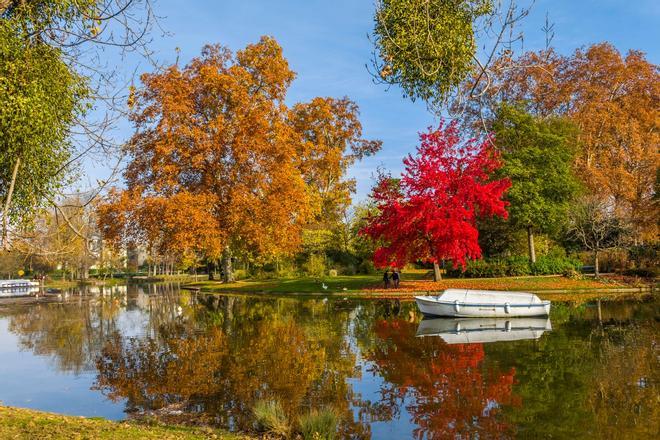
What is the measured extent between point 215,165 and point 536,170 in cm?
2549

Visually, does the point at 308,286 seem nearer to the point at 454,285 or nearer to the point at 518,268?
the point at 454,285

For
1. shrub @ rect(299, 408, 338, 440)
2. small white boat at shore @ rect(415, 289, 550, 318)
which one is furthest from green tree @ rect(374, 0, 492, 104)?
small white boat at shore @ rect(415, 289, 550, 318)

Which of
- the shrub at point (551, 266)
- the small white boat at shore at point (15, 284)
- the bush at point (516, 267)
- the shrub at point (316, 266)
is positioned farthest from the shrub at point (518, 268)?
the small white boat at shore at point (15, 284)

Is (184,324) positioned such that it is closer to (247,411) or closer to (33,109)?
(247,411)

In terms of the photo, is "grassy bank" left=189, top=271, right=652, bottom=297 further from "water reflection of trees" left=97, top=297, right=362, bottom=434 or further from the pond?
"water reflection of trees" left=97, top=297, right=362, bottom=434

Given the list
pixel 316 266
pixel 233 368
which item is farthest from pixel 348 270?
pixel 233 368

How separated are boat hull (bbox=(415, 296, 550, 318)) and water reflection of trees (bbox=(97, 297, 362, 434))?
176 inches

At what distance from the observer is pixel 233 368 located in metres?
13.9

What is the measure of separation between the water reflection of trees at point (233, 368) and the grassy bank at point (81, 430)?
3.44 feet

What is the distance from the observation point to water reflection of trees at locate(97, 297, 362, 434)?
1059 centimetres

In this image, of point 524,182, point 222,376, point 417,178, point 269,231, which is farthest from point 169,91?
point 222,376

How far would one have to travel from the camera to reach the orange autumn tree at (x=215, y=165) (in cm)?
3819

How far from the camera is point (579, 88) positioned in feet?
162

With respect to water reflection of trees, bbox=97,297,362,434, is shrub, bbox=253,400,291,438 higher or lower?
higher
